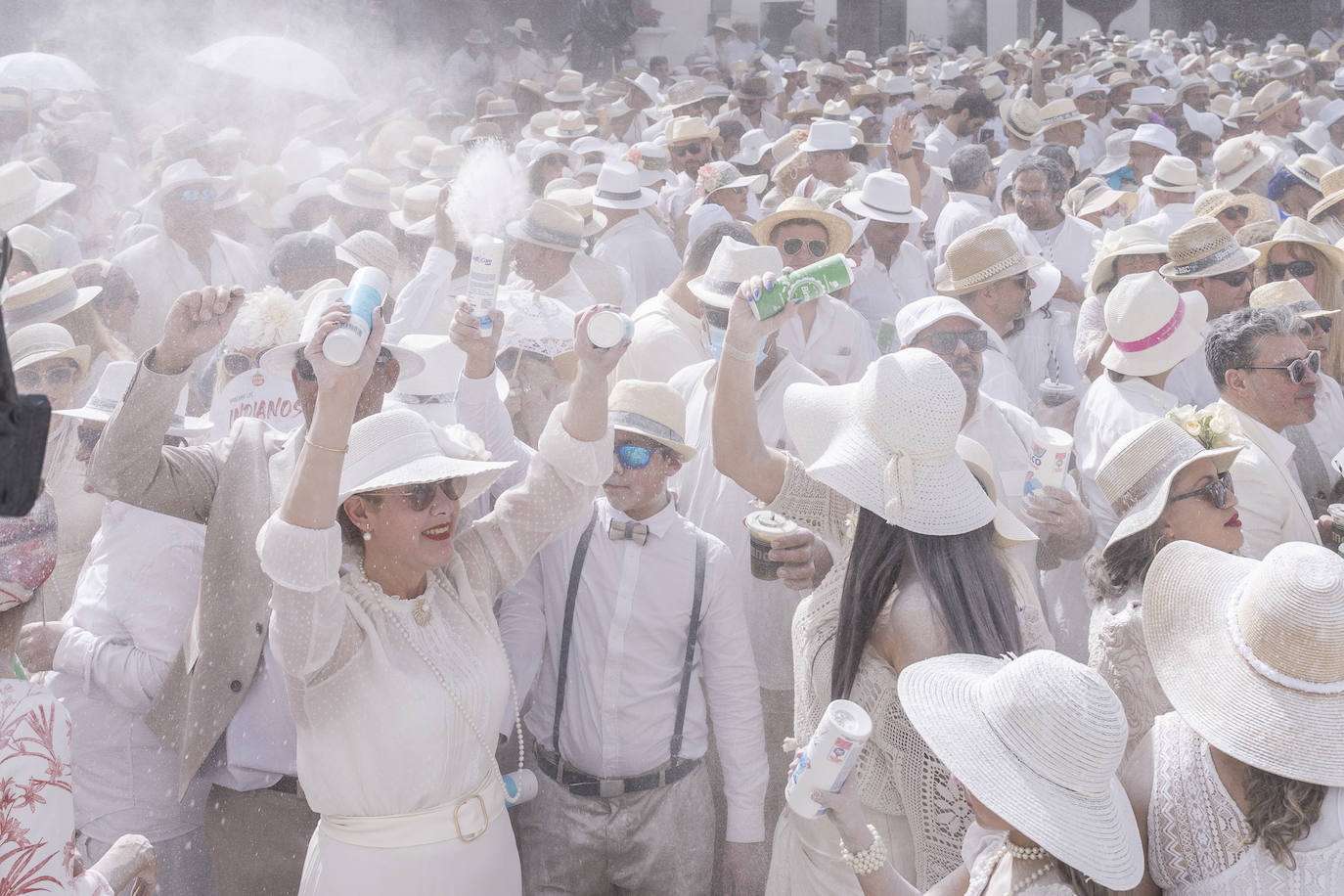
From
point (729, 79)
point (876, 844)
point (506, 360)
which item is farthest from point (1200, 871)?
point (729, 79)

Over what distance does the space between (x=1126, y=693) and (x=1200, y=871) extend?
88 cm

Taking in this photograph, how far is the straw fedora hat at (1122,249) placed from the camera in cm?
576

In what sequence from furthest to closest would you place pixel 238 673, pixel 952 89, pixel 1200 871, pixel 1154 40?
1. pixel 1154 40
2. pixel 952 89
3. pixel 238 673
4. pixel 1200 871

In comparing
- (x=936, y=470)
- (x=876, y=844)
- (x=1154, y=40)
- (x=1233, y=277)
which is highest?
(x=936, y=470)

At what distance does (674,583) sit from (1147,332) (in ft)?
7.43

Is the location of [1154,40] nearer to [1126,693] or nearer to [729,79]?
[729,79]

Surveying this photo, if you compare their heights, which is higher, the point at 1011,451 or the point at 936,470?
the point at 936,470

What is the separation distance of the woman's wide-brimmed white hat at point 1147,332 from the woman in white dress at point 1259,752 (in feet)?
7.91

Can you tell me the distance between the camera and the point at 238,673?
2881 mm

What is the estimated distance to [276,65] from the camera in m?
9.30

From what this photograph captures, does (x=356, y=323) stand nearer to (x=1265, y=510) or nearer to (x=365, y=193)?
(x=1265, y=510)

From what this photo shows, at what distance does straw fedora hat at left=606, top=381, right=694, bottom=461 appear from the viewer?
11.1ft

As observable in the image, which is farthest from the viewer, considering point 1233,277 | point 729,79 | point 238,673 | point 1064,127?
point 729,79

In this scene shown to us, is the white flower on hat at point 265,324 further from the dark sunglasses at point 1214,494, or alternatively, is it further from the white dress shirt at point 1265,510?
the white dress shirt at point 1265,510
